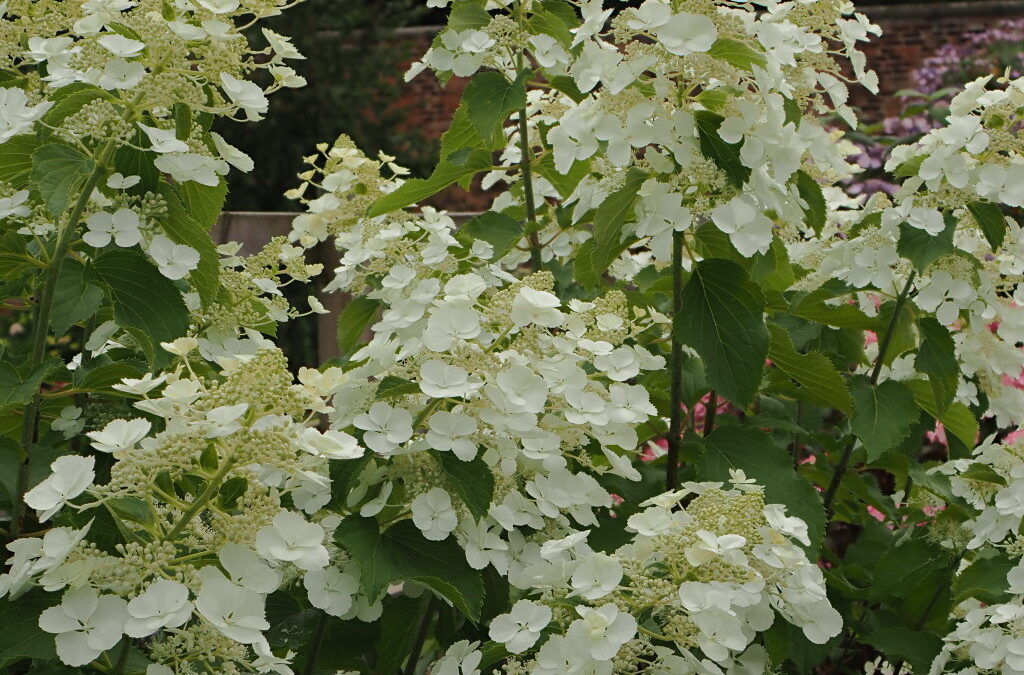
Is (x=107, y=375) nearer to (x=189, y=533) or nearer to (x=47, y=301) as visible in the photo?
(x=47, y=301)

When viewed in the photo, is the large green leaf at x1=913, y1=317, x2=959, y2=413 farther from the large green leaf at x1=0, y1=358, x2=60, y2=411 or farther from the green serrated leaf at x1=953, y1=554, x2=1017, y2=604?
the large green leaf at x1=0, y1=358, x2=60, y2=411

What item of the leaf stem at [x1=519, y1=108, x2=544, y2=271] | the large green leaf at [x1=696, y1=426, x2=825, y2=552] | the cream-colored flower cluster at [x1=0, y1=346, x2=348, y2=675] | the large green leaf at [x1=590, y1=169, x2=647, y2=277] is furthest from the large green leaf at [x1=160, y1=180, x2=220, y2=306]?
the large green leaf at [x1=696, y1=426, x2=825, y2=552]

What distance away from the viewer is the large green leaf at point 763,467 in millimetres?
1771

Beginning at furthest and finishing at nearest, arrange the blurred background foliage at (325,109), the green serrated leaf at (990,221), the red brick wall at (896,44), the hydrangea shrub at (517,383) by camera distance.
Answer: the red brick wall at (896,44)
the blurred background foliage at (325,109)
the green serrated leaf at (990,221)
the hydrangea shrub at (517,383)

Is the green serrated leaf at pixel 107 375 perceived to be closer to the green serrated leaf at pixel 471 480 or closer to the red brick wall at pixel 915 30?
the green serrated leaf at pixel 471 480

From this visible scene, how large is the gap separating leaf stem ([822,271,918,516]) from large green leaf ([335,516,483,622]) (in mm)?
864

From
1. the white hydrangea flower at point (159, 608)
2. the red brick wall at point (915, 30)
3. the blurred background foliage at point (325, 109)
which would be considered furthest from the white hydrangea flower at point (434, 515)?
the red brick wall at point (915, 30)

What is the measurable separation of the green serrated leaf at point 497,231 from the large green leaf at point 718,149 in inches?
19.7

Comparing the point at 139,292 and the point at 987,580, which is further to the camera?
the point at 987,580

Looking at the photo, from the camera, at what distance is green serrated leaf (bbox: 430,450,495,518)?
1392mm

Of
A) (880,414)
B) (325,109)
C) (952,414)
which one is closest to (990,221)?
(880,414)

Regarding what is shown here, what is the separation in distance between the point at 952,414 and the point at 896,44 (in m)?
9.36

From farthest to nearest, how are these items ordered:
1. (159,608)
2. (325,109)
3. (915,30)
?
1. (915,30)
2. (325,109)
3. (159,608)

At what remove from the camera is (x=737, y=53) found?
1586mm
